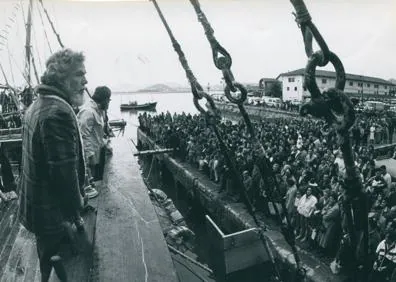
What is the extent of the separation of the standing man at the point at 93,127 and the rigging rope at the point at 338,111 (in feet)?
11.2

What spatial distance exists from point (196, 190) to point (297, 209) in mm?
7380

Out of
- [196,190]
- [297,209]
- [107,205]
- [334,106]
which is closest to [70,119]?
[334,106]

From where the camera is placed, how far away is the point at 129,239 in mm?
3113

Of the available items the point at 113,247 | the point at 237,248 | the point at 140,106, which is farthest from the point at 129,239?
the point at 140,106

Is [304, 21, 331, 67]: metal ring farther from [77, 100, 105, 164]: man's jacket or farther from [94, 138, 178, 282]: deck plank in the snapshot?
[77, 100, 105, 164]: man's jacket

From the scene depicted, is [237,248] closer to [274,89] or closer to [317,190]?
[317,190]

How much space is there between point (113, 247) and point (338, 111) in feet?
7.42

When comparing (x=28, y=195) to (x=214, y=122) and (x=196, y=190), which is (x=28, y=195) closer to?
(x=214, y=122)

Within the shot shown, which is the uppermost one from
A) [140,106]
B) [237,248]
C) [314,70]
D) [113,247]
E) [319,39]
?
[319,39]

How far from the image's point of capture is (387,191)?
870 cm

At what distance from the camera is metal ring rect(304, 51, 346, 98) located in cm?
130

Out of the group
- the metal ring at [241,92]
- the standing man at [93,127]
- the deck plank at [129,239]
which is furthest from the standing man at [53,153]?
the standing man at [93,127]

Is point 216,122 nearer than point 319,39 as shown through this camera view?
No

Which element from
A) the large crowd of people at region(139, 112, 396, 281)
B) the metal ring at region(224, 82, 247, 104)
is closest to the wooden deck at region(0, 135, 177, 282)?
the large crowd of people at region(139, 112, 396, 281)
